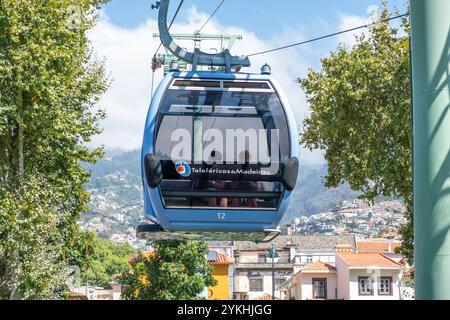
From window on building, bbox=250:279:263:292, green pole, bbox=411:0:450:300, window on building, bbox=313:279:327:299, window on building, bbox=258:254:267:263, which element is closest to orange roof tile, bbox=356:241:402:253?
window on building, bbox=258:254:267:263

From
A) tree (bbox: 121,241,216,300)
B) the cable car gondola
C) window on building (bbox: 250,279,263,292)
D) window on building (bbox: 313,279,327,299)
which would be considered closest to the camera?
the cable car gondola

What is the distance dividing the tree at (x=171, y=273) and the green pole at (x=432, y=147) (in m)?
52.2

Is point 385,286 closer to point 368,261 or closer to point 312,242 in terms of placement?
point 368,261

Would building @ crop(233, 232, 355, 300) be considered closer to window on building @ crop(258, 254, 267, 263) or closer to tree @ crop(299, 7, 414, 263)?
window on building @ crop(258, 254, 267, 263)

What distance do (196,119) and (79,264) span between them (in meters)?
25.0

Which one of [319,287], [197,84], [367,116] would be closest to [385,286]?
[319,287]

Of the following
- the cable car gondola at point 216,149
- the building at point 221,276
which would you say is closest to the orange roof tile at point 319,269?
the building at point 221,276

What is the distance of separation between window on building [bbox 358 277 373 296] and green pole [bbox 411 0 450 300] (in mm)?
76986

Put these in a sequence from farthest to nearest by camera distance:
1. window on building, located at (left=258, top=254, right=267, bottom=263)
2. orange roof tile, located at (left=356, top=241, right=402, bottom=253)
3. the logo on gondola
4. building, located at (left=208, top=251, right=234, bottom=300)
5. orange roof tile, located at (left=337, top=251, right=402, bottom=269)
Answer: orange roof tile, located at (left=356, top=241, right=402, bottom=253) → window on building, located at (left=258, top=254, right=267, bottom=263) → building, located at (left=208, top=251, right=234, bottom=300) → orange roof tile, located at (left=337, top=251, right=402, bottom=269) → the logo on gondola

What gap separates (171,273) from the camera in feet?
190

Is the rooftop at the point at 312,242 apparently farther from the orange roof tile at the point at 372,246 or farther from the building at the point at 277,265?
the orange roof tile at the point at 372,246

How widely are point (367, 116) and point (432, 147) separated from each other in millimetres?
27305

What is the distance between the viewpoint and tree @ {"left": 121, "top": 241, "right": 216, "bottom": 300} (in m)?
58.1

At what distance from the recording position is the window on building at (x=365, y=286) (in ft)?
268
